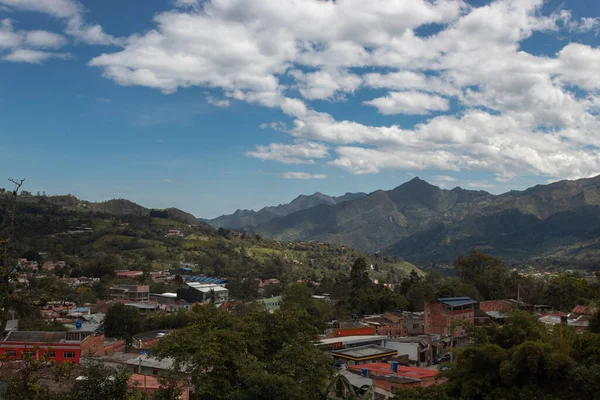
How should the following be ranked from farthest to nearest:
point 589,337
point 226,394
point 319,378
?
1. point 319,378
2. point 226,394
3. point 589,337

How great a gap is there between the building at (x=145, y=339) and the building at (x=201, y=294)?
76.9 feet

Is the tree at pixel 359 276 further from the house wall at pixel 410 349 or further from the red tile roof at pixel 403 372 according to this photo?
the red tile roof at pixel 403 372

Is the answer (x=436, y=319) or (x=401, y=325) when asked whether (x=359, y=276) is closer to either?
(x=401, y=325)

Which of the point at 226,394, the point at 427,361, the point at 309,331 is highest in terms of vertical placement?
the point at 309,331

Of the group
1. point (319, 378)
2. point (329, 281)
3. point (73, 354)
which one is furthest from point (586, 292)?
point (73, 354)

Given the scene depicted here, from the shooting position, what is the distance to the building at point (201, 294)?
6331 centimetres

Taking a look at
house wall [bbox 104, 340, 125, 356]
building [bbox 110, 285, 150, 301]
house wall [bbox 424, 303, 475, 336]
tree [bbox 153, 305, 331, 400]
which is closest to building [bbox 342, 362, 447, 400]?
tree [bbox 153, 305, 331, 400]

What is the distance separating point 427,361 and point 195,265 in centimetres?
6891

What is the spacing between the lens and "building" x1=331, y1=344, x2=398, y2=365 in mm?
29984

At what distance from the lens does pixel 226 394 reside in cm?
1642

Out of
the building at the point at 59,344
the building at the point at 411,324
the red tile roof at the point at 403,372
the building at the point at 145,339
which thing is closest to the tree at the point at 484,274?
the building at the point at 411,324

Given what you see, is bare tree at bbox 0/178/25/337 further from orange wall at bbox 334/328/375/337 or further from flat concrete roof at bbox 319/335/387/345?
orange wall at bbox 334/328/375/337

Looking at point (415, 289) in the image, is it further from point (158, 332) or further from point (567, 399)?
point (567, 399)

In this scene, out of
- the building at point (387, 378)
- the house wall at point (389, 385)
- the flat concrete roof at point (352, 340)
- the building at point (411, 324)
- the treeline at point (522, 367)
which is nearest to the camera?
the treeline at point (522, 367)
